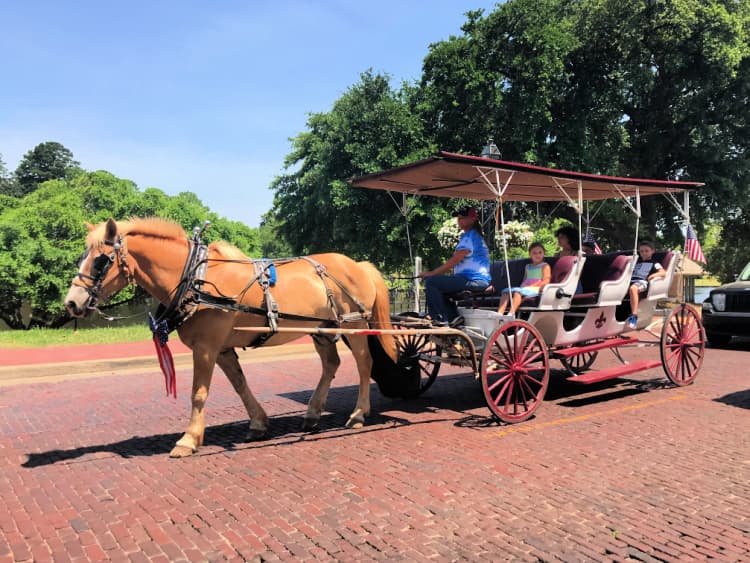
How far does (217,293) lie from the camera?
518 centimetres

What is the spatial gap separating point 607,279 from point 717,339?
22.6ft

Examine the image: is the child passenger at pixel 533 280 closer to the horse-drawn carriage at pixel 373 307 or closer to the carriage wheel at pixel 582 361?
the horse-drawn carriage at pixel 373 307

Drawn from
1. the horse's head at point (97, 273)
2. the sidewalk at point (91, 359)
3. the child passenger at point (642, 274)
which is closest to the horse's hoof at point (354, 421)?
the horse's head at point (97, 273)

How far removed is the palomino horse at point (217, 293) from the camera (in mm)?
4824

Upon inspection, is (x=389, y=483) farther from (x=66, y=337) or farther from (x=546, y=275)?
(x=66, y=337)

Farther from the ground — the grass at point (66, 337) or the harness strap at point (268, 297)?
the harness strap at point (268, 297)

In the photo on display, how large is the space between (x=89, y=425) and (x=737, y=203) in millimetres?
24483

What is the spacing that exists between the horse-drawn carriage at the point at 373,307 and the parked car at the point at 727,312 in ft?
14.7

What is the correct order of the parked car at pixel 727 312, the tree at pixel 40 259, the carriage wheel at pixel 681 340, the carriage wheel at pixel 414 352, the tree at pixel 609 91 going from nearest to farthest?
the carriage wheel at pixel 414 352, the carriage wheel at pixel 681 340, the parked car at pixel 727 312, the tree at pixel 40 259, the tree at pixel 609 91

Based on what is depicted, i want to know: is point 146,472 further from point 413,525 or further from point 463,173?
point 463,173

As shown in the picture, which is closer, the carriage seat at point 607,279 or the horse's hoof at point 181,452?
the horse's hoof at point 181,452

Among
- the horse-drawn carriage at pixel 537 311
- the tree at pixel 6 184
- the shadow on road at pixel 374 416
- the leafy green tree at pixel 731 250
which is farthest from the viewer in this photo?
the tree at pixel 6 184

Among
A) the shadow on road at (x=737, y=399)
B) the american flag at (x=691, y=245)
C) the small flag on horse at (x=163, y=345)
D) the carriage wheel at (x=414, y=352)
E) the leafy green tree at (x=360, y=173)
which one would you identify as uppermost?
the leafy green tree at (x=360, y=173)

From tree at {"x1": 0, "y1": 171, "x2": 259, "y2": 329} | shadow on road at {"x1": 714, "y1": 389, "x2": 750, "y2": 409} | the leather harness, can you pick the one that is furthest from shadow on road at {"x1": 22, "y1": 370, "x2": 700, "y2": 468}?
tree at {"x1": 0, "y1": 171, "x2": 259, "y2": 329}
